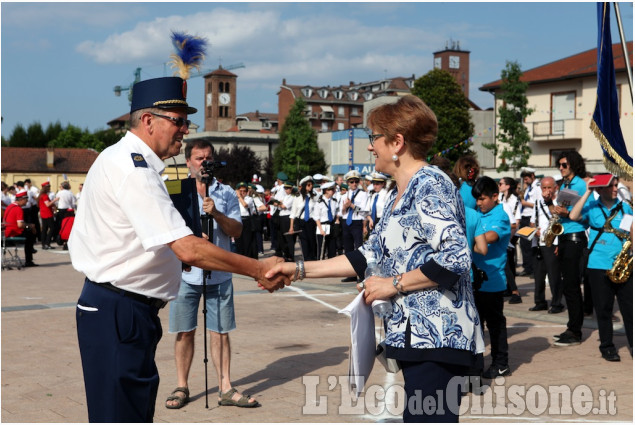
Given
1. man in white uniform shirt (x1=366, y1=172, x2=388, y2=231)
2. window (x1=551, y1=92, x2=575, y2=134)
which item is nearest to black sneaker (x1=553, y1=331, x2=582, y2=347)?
man in white uniform shirt (x1=366, y1=172, x2=388, y2=231)

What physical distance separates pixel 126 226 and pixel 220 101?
14596 cm

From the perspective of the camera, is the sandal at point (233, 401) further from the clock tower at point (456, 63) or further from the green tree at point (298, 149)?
the clock tower at point (456, 63)

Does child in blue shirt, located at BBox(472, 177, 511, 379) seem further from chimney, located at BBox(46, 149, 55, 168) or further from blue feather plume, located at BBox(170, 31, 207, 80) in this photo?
chimney, located at BBox(46, 149, 55, 168)

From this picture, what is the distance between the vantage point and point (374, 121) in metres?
3.93

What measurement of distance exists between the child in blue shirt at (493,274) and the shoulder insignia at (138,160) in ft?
15.9

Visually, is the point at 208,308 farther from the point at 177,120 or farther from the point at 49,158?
the point at 49,158

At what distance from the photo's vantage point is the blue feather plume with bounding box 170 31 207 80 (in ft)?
18.8

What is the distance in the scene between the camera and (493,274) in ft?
25.8

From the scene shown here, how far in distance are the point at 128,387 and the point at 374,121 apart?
1.76m

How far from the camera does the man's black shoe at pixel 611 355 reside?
812 centimetres

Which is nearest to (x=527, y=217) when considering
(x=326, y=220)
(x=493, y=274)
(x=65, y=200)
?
(x=326, y=220)

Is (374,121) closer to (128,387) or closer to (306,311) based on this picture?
(128,387)

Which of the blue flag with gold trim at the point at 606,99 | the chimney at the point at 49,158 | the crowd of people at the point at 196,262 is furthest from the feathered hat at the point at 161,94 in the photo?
the chimney at the point at 49,158

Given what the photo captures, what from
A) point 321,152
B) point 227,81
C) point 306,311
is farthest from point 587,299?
point 227,81
